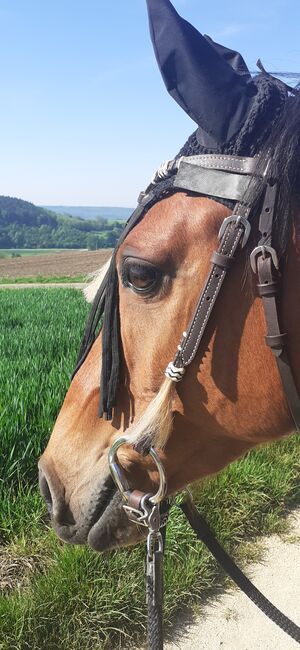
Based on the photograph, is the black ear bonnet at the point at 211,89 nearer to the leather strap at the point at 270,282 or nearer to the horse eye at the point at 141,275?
the leather strap at the point at 270,282

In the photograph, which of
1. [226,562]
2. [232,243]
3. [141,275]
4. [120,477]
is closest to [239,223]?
[232,243]

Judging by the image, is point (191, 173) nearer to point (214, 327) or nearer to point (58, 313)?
point (214, 327)

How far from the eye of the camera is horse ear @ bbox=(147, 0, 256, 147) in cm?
126

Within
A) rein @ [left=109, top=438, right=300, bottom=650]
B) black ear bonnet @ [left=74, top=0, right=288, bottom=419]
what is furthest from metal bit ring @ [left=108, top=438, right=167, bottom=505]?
black ear bonnet @ [left=74, top=0, right=288, bottom=419]

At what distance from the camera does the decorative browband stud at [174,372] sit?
4.33 ft

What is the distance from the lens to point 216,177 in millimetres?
1298

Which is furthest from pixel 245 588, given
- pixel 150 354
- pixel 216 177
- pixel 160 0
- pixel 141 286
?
pixel 160 0

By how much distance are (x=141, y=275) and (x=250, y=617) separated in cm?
225

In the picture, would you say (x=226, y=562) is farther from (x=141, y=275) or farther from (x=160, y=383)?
(x=141, y=275)

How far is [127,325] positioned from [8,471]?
254cm

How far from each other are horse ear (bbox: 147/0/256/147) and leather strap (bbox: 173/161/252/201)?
0.09 m

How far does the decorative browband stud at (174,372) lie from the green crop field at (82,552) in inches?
71.3

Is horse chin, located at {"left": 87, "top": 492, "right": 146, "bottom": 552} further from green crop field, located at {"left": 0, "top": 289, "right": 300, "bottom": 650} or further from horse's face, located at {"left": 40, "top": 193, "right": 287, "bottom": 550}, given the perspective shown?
green crop field, located at {"left": 0, "top": 289, "right": 300, "bottom": 650}

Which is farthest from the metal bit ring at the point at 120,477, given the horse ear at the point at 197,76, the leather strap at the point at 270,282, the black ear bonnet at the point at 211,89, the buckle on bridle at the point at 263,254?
the horse ear at the point at 197,76
